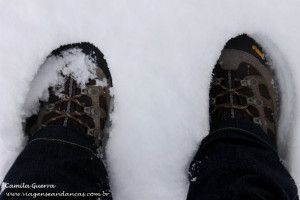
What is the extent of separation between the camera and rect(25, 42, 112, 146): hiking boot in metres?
0.92

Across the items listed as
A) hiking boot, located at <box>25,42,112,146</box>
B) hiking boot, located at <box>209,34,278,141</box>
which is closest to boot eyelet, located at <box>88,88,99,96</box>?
hiking boot, located at <box>25,42,112,146</box>

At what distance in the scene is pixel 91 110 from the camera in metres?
0.95

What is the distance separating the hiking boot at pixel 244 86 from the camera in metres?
0.96

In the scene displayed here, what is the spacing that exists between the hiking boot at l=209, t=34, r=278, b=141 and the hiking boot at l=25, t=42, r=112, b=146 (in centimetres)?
34

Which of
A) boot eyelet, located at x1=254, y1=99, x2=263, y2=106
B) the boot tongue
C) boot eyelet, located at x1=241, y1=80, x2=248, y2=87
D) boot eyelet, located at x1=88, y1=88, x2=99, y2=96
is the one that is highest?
the boot tongue

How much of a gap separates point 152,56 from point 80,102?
0.26 m

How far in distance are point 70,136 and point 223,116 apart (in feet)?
1.46

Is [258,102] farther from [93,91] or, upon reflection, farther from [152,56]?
[93,91]

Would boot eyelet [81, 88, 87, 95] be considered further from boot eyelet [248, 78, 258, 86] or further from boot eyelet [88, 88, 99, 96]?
boot eyelet [248, 78, 258, 86]

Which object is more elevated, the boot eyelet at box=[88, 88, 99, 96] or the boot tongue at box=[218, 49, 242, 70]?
the boot tongue at box=[218, 49, 242, 70]

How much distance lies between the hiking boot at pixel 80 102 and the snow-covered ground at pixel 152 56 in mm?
34

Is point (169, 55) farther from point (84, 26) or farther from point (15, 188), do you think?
point (15, 188)

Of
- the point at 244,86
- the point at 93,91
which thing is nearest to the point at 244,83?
the point at 244,86

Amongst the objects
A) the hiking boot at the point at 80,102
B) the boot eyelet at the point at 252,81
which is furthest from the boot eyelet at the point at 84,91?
the boot eyelet at the point at 252,81
